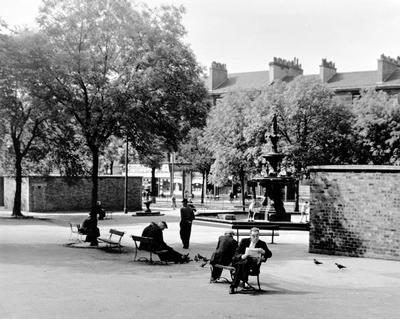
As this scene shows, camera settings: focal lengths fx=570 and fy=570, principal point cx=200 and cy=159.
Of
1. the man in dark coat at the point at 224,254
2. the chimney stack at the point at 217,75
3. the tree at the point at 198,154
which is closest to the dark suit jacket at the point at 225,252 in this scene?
the man in dark coat at the point at 224,254

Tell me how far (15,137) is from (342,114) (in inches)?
966

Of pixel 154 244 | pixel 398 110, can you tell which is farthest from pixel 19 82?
pixel 398 110

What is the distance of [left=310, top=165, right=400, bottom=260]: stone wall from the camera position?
55.9ft

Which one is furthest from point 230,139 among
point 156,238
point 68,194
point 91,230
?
point 156,238

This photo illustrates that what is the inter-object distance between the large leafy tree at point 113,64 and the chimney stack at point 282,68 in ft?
180

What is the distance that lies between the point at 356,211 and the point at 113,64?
9.61 metres

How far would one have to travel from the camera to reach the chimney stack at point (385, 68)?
69438 millimetres

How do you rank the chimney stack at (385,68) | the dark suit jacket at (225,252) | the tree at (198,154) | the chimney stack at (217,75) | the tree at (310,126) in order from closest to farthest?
the dark suit jacket at (225,252)
the tree at (310,126)
the tree at (198,154)
the chimney stack at (385,68)
the chimney stack at (217,75)

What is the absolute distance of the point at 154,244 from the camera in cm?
1623

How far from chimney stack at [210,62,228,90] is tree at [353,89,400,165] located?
3661cm

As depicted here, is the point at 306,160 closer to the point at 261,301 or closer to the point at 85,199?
the point at 85,199

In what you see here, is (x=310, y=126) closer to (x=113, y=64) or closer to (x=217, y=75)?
(x=113, y=64)

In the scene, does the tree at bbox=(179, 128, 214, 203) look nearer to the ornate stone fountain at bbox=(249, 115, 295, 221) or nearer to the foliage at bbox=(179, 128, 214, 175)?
the foliage at bbox=(179, 128, 214, 175)

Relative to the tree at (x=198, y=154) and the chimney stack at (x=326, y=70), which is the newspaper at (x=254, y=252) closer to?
the tree at (x=198, y=154)
